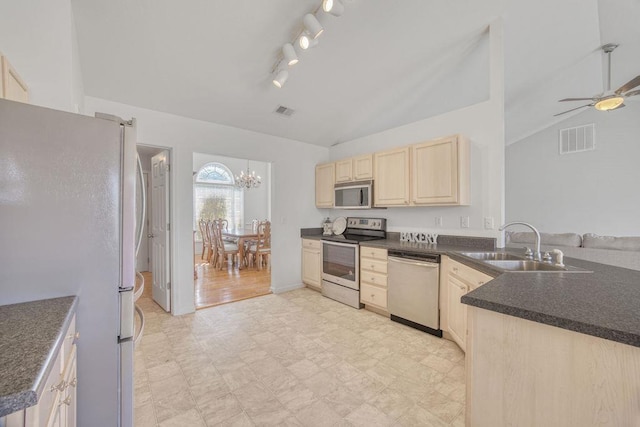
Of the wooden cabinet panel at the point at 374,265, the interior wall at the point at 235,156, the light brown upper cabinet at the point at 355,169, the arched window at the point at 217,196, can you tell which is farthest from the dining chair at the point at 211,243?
the wooden cabinet panel at the point at 374,265

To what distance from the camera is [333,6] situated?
1.90 meters

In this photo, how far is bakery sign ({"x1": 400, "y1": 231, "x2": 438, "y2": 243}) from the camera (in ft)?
10.7

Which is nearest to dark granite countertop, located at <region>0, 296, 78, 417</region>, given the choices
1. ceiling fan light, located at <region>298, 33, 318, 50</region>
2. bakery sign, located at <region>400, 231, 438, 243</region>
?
ceiling fan light, located at <region>298, 33, 318, 50</region>

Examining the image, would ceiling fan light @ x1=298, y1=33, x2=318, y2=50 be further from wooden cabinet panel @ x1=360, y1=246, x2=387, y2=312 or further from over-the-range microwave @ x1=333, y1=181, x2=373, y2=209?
wooden cabinet panel @ x1=360, y1=246, x2=387, y2=312

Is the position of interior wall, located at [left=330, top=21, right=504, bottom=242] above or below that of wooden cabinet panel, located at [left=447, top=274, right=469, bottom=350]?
above

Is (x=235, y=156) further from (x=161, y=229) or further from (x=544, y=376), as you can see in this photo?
(x=544, y=376)

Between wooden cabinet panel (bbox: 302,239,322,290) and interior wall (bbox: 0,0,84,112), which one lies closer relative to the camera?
interior wall (bbox: 0,0,84,112)

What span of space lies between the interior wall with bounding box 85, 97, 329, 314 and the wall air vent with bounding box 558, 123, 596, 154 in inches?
194

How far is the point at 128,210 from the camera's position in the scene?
4.18 ft

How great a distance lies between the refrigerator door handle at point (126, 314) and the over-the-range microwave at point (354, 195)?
2.91m

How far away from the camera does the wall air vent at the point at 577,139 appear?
16.6 feet

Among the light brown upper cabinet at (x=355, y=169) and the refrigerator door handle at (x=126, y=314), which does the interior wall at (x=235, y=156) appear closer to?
the light brown upper cabinet at (x=355, y=169)

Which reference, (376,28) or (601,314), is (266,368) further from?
(376,28)

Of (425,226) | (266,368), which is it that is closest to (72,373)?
(266,368)
